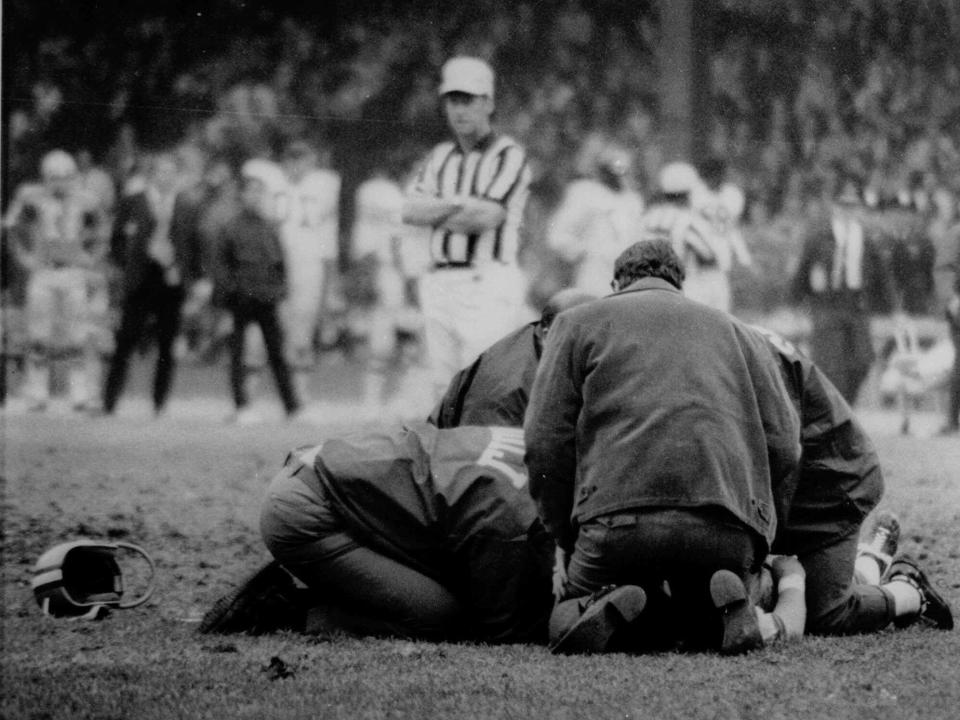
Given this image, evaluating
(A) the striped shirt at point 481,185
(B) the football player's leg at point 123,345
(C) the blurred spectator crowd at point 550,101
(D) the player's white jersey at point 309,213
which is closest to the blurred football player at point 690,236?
(C) the blurred spectator crowd at point 550,101

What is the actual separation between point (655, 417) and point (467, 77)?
2438 millimetres

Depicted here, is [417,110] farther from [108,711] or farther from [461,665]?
[108,711]

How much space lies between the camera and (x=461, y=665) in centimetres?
350

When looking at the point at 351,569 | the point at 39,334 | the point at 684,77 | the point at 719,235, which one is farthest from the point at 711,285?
the point at 351,569

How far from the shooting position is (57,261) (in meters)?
5.16

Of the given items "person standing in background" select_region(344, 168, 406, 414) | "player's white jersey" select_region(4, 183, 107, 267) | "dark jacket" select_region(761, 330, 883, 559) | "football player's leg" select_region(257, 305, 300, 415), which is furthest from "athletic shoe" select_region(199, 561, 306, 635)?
"person standing in background" select_region(344, 168, 406, 414)

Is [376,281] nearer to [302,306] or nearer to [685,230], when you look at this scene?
[302,306]

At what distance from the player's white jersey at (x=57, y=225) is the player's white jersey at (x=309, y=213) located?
784 millimetres

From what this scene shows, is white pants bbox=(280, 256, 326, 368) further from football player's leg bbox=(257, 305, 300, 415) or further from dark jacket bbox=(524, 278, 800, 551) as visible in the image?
dark jacket bbox=(524, 278, 800, 551)

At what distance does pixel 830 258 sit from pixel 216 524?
265cm

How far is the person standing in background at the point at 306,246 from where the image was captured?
232 inches

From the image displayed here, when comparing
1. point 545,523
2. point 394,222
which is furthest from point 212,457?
point 545,523

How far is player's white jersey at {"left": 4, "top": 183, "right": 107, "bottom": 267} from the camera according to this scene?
16.2 ft

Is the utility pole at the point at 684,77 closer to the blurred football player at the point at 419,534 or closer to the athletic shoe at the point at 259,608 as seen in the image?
the blurred football player at the point at 419,534
